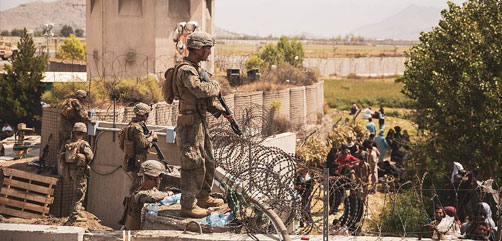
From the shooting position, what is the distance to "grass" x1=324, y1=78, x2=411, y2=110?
40.9m

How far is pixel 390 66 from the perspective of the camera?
260ft

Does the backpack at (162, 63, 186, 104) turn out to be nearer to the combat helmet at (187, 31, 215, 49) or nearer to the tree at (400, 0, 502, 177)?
the combat helmet at (187, 31, 215, 49)

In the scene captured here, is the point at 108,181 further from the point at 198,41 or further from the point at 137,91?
the point at 198,41

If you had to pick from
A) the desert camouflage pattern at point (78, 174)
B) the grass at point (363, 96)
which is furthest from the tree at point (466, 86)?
the grass at point (363, 96)

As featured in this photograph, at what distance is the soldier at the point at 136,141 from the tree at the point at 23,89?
1083 cm

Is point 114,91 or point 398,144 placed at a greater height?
point 114,91

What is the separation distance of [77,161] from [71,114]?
2.00m

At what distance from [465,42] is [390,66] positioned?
66.7 metres

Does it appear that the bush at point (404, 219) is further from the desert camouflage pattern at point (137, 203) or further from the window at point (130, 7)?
the window at point (130, 7)

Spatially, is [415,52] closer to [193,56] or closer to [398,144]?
[398,144]

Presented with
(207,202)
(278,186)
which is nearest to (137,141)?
(207,202)

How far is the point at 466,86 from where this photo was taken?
13305mm

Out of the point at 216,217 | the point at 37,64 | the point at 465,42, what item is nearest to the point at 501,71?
the point at 465,42

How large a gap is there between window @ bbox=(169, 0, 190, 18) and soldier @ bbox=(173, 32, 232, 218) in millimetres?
14428
